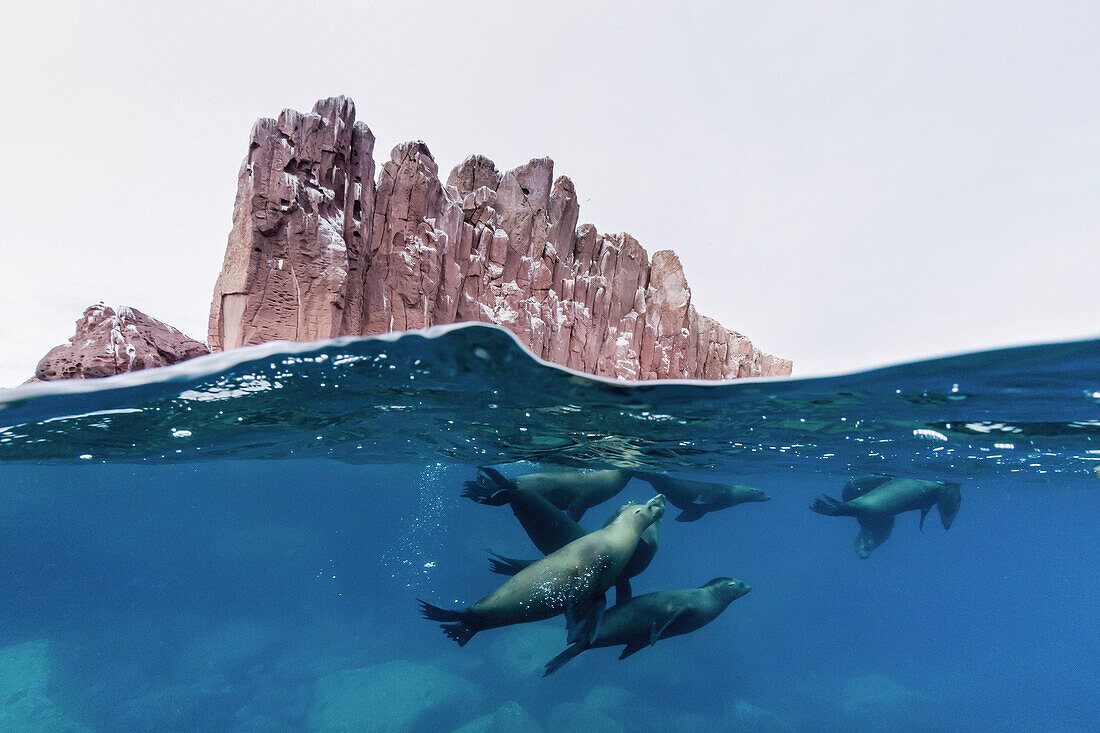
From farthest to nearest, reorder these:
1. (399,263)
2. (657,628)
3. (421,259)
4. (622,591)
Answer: (421,259)
(399,263)
(622,591)
(657,628)

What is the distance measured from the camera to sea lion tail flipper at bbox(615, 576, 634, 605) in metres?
7.49

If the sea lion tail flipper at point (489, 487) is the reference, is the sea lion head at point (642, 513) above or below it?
below

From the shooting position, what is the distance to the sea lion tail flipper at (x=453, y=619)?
5.59m

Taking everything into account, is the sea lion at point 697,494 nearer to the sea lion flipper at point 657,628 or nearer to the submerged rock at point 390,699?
the sea lion flipper at point 657,628

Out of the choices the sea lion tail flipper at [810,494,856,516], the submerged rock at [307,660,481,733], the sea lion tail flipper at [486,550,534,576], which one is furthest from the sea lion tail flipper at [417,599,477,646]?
the submerged rock at [307,660,481,733]

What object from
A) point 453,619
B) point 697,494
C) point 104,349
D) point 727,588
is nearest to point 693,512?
point 697,494

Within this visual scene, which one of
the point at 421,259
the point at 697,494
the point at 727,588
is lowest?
the point at 727,588

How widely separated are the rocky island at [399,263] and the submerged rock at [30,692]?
13.3 m

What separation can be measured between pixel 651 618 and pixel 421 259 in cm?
837

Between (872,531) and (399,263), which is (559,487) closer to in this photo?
(399,263)

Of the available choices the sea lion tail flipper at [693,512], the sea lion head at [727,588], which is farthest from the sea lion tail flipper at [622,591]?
the sea lion tail flipper at [693,512]

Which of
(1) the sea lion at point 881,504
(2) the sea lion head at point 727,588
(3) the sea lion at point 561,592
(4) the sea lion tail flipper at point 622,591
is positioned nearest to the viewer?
(3) the sea lion at point 561,592

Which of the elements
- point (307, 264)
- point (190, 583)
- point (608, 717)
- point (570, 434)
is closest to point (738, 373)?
point (570, 434)

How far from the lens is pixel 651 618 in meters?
7.24
